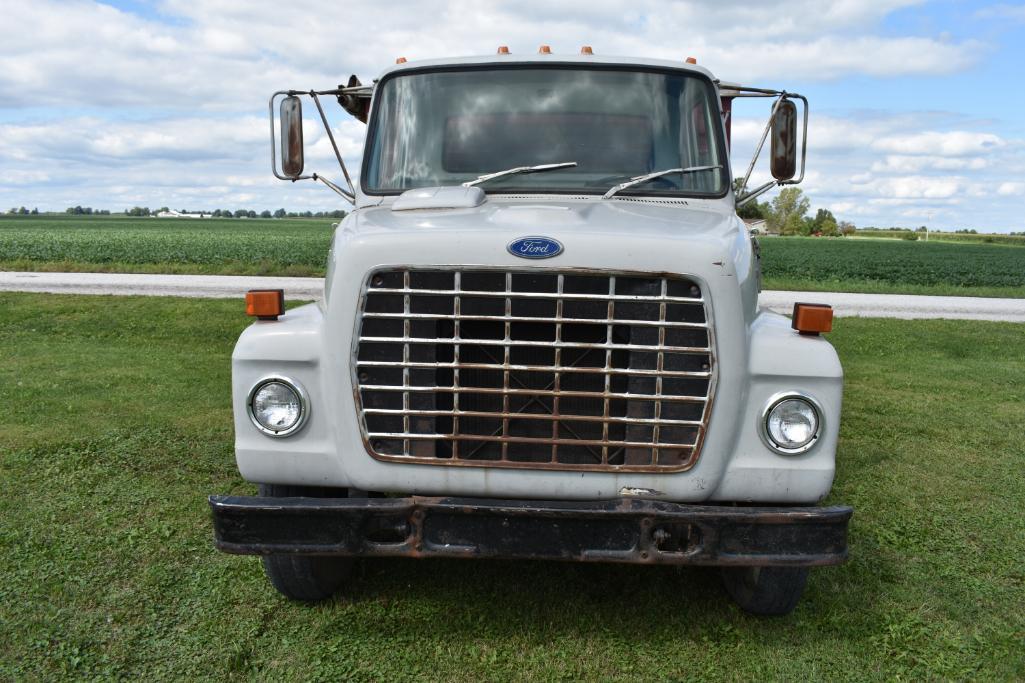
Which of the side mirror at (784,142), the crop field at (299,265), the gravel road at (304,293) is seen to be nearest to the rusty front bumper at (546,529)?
the side mirror at (784,142)

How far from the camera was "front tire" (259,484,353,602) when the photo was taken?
12.3ft

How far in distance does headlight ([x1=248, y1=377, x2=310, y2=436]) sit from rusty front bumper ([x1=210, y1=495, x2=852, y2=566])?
29 cm

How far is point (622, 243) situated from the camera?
3.32m

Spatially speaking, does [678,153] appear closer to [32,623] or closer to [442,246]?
[442,246]

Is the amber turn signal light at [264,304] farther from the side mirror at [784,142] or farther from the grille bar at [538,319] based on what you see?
the side mirror at [784,142]

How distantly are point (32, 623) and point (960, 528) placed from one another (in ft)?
15.9

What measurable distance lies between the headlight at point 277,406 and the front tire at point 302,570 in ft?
0.98

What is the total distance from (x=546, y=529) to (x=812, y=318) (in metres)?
1.32

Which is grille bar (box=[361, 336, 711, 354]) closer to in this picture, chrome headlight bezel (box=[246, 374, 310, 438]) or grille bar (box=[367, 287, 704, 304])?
grille bar (box=[367, 287, 704, 304])

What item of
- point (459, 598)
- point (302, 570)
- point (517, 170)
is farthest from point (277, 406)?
point (517, 170)

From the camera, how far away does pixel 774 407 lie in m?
3.42

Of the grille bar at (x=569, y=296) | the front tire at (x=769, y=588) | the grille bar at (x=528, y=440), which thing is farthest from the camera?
the front tire at (x=769, y=588)

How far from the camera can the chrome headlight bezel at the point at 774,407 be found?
134 inches

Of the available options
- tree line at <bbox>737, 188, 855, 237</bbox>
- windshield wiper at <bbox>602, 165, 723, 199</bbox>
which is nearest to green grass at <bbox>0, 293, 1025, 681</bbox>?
windshield wiper at <bbox>602, 165, 723, 199</bbox>
